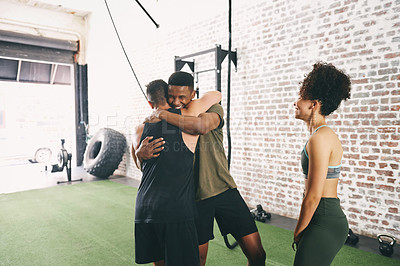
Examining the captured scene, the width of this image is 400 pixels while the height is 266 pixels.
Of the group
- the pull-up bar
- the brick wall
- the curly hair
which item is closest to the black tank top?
the curly hair

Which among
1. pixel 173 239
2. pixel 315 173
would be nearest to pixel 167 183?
pixel 173 239

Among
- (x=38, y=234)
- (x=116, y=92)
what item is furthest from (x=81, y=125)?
(x=38, y=234)

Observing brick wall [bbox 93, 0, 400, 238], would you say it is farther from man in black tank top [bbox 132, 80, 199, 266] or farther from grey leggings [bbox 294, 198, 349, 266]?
man in black tank top [bbox 132, 80, 199, 266]

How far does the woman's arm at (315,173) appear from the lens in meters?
1.36

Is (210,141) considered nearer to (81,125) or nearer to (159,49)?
(159,49)

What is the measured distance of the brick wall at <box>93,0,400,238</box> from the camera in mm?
2969

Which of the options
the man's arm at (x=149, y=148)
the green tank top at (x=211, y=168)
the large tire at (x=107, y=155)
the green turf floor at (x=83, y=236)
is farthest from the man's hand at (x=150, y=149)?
the large tire at (x=107, y=155)

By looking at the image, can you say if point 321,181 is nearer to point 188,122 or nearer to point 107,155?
point 188,122

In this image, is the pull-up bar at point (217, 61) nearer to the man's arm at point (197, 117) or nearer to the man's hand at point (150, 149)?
the man's arm at point (197, 117)

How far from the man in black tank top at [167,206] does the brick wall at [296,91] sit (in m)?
2.28

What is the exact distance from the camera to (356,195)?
10.5 ft

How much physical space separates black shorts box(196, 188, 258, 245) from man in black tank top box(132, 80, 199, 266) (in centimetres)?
33

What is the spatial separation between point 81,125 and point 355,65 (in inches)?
294

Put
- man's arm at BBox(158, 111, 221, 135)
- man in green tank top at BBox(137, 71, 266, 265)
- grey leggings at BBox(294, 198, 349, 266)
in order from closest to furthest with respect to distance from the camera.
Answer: grey leggings at BBox(294, 198, 349, 266), man's arm at BBox(158, 111, 221, 135), man in green tank top at BBox(137, 71, 266, 265)
